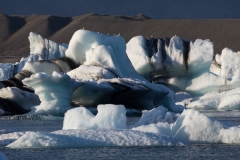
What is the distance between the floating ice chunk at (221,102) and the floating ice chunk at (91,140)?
14644 mm

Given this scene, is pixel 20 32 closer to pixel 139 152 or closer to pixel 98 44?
pixel 98 44

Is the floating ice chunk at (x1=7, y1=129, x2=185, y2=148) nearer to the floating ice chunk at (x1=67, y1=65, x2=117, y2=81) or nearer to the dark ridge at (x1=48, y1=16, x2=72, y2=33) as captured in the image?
the floating ice chunk at (x1=67, y1=65, x2=117, y2=81)

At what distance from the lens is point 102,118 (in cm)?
1261

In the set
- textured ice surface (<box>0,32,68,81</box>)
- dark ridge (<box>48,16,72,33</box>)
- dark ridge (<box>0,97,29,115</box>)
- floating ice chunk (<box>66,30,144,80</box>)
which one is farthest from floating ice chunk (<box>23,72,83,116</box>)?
dark ridge (<box>48,16,72,33</box>)

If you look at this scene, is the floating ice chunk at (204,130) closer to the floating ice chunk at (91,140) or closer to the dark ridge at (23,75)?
the floating ice chunk at (91,140)

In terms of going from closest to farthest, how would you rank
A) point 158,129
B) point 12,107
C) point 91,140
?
1. point 91,140
2. point 158,129
3. point 12,107

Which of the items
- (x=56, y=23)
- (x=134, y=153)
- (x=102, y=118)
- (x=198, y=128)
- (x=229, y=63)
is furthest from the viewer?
(x=56, y=23)

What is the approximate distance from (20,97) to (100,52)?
2.92 m

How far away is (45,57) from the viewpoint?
30.0 meters

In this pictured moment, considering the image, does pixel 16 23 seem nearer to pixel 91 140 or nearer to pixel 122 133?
pixel 122 133

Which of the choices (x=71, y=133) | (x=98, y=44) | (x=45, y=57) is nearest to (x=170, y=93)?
(x=98, y=44)

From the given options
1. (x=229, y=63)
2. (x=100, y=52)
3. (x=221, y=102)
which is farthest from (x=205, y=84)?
(x=100, y=52)

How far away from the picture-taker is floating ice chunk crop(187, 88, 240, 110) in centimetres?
2592

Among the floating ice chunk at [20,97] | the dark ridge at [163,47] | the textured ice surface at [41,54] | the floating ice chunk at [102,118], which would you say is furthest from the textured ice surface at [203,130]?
the textured ice surface at [41,54]
